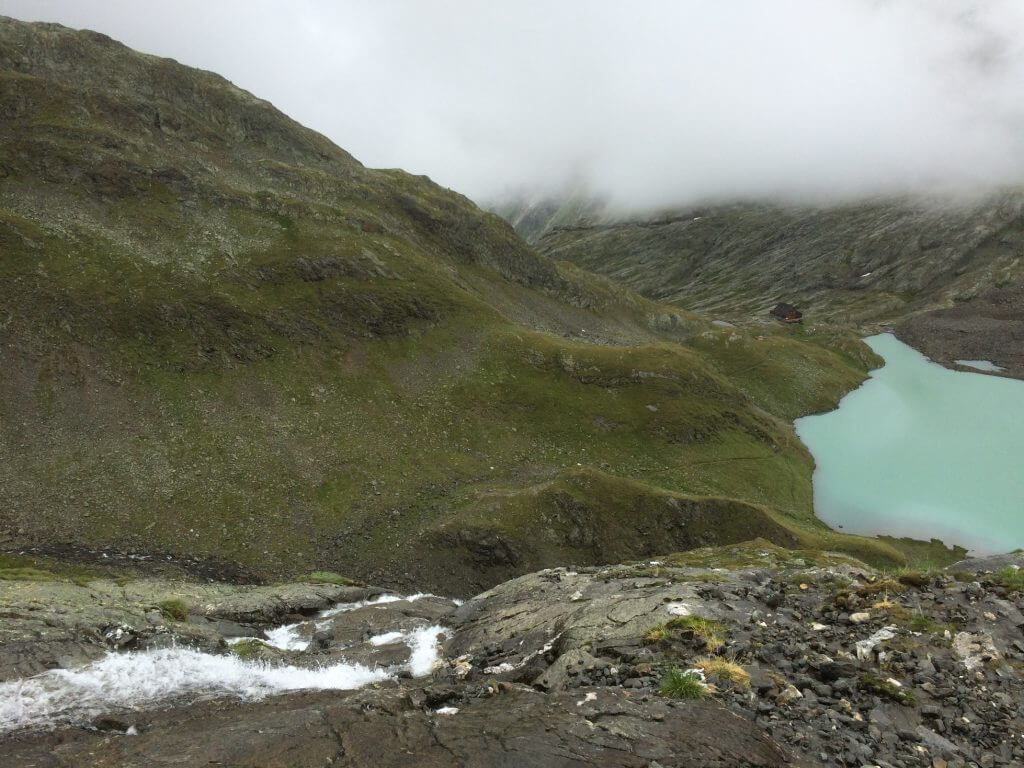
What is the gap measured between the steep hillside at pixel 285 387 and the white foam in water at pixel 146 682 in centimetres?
2159

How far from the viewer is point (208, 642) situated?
2447 centimetres

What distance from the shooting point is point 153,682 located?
19.8 metres

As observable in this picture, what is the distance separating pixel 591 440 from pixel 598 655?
51229 millimetres

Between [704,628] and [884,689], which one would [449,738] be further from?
[884,689]

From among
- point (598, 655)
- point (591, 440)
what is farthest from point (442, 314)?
point (598, 655)

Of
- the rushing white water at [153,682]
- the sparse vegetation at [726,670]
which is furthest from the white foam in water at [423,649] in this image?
the sparse vegetation at [726,670]

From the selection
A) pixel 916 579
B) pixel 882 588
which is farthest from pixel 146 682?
pixel 916 579

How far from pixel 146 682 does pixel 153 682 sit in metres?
0.23

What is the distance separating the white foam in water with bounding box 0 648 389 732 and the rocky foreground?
75cm

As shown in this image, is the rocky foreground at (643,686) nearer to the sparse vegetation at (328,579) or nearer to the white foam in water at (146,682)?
the white foam in water at (146,682)

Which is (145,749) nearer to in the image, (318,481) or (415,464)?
(318,481)

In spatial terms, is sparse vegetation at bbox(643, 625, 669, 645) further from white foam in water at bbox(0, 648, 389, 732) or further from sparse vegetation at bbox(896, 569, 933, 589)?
white foam in water at bbox(0, 648, 389, 732)

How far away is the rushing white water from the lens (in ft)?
55.9

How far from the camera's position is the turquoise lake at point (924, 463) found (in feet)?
220
